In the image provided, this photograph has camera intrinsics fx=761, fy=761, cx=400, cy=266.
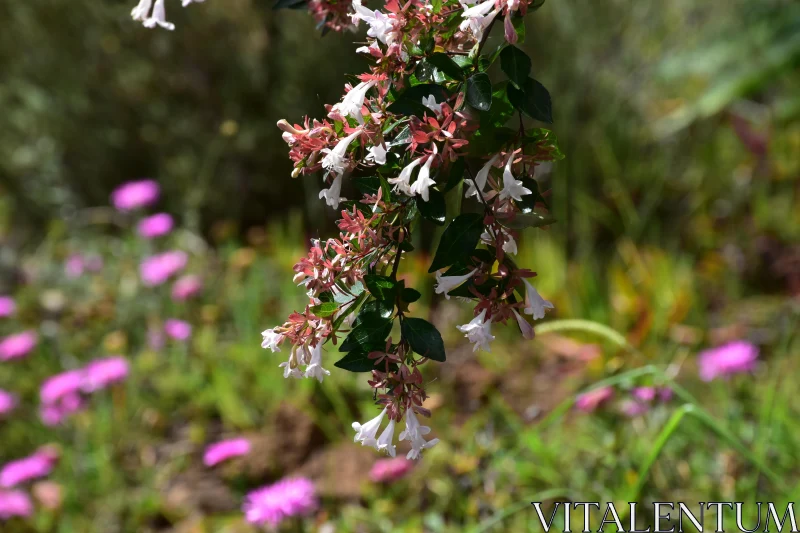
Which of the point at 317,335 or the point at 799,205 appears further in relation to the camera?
the point at 799,205

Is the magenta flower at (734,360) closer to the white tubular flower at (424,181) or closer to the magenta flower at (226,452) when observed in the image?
the magenta flower at (226,452)

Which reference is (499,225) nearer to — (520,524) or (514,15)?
(514,15)

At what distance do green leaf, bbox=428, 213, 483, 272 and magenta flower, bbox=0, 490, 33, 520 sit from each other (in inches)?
68.9

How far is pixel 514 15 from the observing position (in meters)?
0.77

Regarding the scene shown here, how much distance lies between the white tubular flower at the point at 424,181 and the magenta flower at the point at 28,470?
1.80 metres

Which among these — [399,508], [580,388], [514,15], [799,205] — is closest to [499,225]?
[514,15]

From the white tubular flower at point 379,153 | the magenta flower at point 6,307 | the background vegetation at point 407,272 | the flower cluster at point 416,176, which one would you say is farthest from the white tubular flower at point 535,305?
the magenta flower at point 6,307

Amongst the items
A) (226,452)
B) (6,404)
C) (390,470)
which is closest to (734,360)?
(390,470)

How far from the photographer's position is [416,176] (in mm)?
773

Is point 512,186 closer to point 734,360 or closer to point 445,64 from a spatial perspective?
point 445,64

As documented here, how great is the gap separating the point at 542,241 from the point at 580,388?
3.05 feet

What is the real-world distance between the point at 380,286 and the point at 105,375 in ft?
5.88

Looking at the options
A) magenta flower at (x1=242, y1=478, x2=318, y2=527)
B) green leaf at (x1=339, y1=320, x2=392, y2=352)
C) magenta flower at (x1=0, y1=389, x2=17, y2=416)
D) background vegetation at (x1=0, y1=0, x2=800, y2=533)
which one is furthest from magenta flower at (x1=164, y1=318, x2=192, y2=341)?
green leaf at (x1=339, y1=320, x2=392, y2=352)

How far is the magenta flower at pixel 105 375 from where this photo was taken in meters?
2.30
